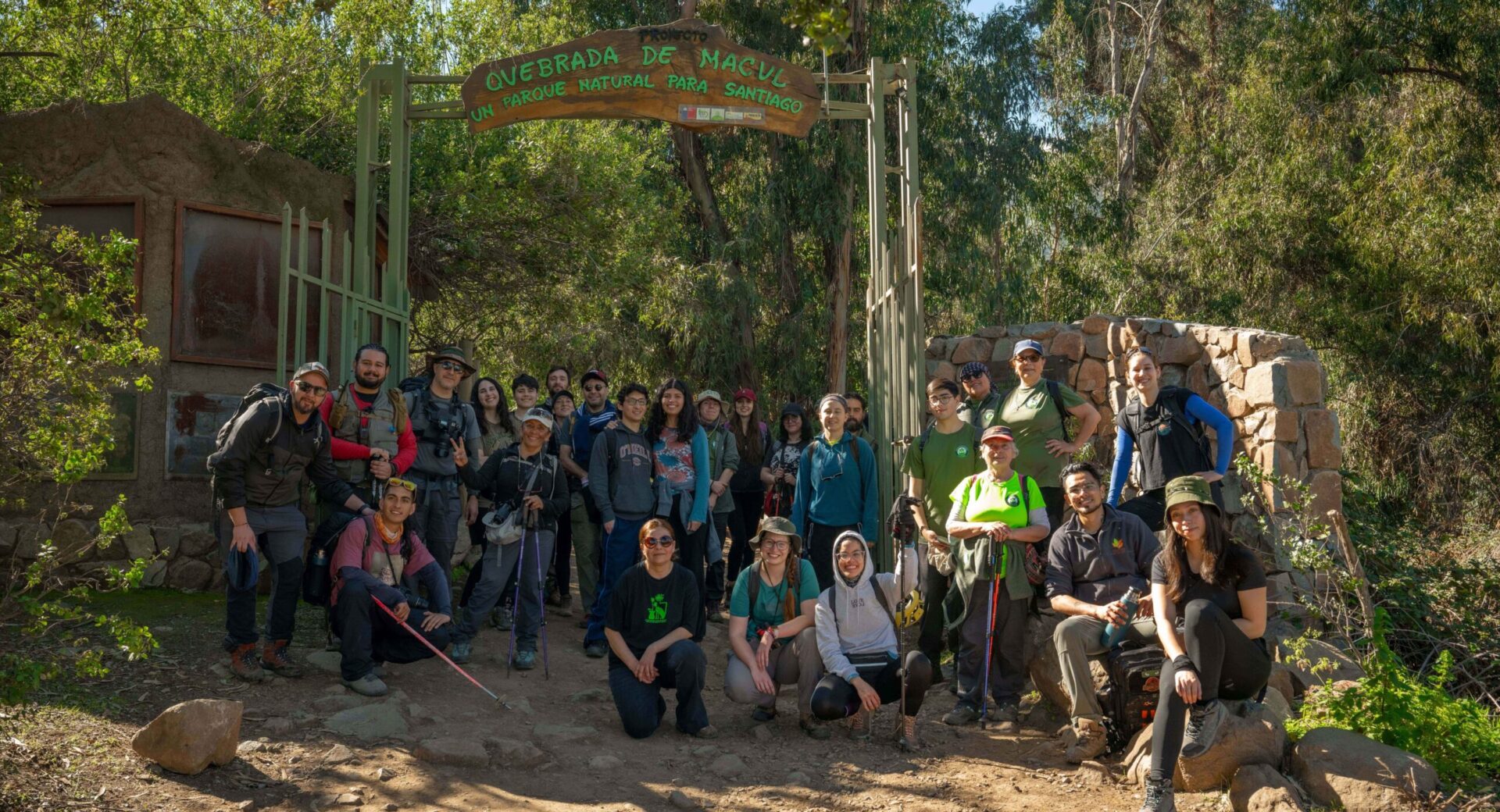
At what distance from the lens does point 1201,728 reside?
4488 mm

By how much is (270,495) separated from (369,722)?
127cm

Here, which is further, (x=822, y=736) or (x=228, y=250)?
(x=228, y=250)

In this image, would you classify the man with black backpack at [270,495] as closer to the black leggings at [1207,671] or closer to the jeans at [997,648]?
the jeans at [997,648]

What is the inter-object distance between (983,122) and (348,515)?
40.9 feet

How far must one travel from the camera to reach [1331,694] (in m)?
5.12

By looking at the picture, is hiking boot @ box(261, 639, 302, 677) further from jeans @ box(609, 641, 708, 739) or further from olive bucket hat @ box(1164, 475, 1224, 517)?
olive bucket hat @ box(1164, 475, 1224, 517)

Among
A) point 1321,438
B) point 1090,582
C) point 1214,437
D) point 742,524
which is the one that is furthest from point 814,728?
point 1321,438

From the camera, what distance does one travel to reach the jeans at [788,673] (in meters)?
5.59

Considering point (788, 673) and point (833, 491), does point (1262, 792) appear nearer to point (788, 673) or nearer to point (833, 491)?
point (788, 673)

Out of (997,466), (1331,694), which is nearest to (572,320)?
(997,466)

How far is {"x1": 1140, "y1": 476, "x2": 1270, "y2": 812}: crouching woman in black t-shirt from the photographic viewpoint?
4414 mm

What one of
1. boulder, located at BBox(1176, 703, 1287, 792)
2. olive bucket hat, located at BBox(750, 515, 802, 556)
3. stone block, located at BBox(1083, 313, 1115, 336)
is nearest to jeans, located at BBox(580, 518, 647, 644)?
olive bucket hat, located at BBox(750, 515, 802, 556)

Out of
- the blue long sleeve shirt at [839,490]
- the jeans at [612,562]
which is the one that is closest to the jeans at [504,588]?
the jeans at [612,562]

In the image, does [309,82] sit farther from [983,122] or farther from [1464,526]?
[1464,526]
